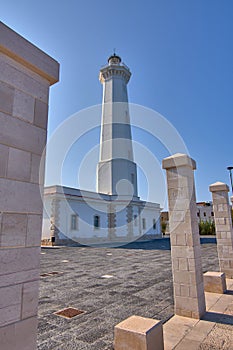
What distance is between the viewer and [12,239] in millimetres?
1457

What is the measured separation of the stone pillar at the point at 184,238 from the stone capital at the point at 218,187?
227cm

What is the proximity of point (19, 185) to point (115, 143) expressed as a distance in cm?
1952

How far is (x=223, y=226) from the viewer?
222 inches

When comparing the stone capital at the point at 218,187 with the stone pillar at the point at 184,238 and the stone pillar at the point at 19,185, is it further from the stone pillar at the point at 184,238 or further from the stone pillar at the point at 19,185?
the stone pillar at the point at 19,185

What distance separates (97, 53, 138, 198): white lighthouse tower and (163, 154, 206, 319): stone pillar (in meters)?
16.8

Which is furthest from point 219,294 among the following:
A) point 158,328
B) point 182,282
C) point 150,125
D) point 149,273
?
point 150,125

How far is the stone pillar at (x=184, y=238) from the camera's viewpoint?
329 centimetres

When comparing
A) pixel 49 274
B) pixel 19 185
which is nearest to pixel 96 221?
pixel 49 274

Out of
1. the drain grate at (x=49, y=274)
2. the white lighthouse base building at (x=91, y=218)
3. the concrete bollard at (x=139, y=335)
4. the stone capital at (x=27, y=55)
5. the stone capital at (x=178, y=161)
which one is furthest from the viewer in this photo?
the white lighthouse base building at (x=91, y=218)

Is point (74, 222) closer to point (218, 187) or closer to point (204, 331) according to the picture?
point (218, 187)

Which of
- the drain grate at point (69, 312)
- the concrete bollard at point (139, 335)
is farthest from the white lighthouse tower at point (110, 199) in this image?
the concrete bollard at point (139, 335)

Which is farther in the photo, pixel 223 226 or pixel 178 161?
pixel 223 226

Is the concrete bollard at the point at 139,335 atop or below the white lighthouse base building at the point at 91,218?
below

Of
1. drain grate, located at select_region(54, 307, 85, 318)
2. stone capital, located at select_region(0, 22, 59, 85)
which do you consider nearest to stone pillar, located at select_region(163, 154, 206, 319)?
drain grate, located at select_region(54, 307, 85, 318)
